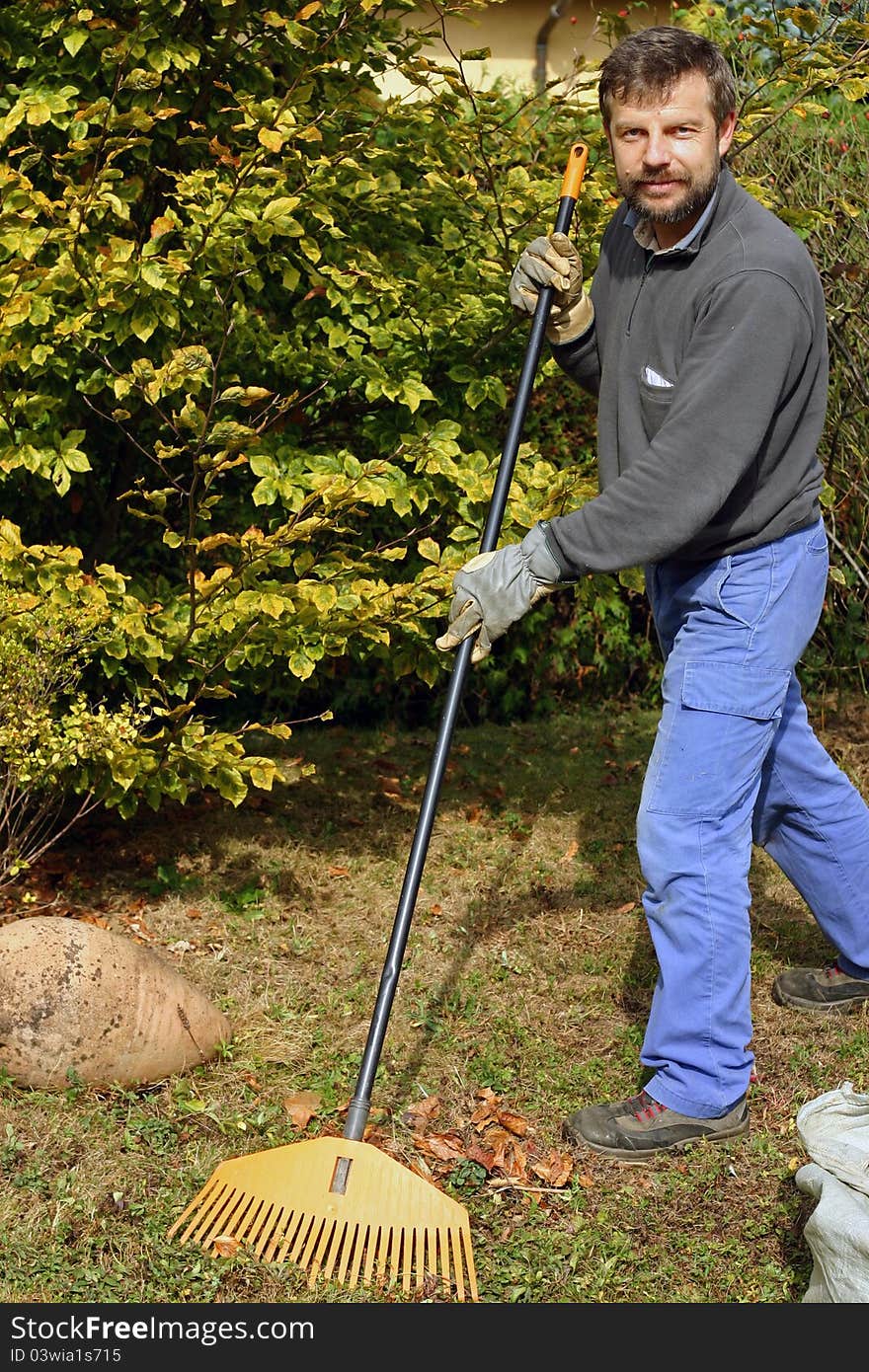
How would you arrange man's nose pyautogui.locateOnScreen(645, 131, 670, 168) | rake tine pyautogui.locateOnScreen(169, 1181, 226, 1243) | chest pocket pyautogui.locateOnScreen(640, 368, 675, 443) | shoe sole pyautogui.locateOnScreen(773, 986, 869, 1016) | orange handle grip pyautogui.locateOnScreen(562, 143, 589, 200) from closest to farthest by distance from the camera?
rake tine pyautogui.locateOnScreen(169, 1181, 226, 1243) < man's nose pyautogui.locateOnScreen(645, 131, 670, 168) < chest pocket pyautogui.locateOnScreen(640, 368, 675, 443) < orange handle grip pyautogui.locateOnScreen(562, 143, 589, 200) < shoe sole pyautogui.locateOnScreen(773, 986, 869, 1016)

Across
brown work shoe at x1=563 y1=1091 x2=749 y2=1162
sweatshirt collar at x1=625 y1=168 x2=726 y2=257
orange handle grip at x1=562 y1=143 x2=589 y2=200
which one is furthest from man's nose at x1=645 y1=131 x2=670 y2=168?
brown work shoe at x1=563 y1=1091 x2=749 y2=1162

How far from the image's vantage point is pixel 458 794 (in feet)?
18.5

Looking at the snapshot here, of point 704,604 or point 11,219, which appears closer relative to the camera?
point 704,604

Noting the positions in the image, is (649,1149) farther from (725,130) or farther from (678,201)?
(725,130)

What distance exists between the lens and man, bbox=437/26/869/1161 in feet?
9.68

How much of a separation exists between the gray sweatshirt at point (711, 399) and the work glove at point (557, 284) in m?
0.24

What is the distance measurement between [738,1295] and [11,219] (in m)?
3.17

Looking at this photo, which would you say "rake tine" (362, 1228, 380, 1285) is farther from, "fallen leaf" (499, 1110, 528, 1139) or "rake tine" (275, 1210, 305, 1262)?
"fallen leaf" (499, 1110, 528, 1139)

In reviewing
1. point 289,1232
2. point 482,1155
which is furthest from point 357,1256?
point 482,1155

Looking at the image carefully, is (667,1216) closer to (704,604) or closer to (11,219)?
(704,604)

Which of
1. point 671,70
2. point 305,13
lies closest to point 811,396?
point 671,70

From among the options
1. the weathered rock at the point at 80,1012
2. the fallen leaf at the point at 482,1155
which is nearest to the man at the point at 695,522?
the fallen leaf at the point at 482,1155

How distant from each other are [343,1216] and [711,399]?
180 centimetres

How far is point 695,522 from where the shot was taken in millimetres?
2963
